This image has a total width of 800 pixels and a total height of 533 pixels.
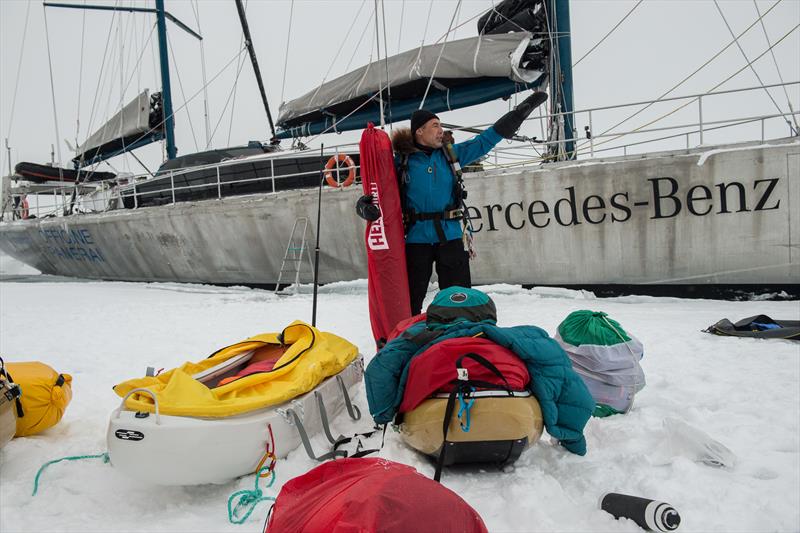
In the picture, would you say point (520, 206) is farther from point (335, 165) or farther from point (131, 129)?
point (131, 129)

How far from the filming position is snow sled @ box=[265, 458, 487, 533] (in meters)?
1.01

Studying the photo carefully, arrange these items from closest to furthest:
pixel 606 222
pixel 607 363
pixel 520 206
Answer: pixel 607 363 < pixel 606 222 < pixel 520 206

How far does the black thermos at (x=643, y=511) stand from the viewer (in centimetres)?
150

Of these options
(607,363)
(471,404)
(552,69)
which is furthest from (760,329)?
(552,69)

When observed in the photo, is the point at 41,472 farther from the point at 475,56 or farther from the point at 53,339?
the point at 475,56

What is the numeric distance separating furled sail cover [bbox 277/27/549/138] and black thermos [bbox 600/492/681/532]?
6.71 m

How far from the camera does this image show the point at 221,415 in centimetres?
185

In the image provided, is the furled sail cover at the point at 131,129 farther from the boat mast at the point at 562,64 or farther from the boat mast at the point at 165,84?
the boat mast at the point at 562,64

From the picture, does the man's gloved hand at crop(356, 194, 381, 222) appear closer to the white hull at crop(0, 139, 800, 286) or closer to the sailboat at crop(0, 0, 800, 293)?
the sailboat at crop(0, 0, 800, 293)

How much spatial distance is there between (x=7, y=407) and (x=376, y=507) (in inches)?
74.4

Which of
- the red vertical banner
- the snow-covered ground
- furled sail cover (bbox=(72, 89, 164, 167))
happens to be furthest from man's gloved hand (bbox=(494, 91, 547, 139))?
furled sail cover (bbox=(72, 89, 164, 167))

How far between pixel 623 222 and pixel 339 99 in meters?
5.30

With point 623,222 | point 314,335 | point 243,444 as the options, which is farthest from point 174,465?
point 623,222

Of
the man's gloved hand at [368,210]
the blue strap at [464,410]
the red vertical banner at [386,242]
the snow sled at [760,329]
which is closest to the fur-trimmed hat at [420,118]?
the red vertical banner at [386,242]
